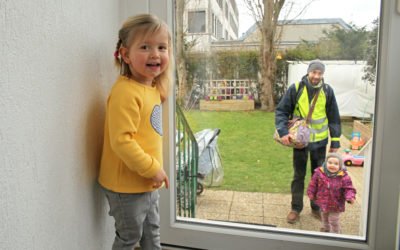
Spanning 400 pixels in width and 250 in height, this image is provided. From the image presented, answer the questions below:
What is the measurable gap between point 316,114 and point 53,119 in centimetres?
91

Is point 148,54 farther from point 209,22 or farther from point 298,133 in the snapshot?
point 298,133

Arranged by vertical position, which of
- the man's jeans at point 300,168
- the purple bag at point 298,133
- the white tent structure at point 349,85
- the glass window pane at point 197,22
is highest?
the glass window pane at point 197,22

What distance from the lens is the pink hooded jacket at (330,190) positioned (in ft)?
4.26

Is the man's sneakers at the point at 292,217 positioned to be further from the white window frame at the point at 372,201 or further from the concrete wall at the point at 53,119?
the concrete wall at the point at 53,119

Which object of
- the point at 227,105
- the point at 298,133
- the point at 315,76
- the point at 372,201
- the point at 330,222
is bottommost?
the point at 330,222

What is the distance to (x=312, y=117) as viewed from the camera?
1.30 m

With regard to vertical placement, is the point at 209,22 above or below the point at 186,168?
above

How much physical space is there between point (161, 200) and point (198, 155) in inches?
9.6

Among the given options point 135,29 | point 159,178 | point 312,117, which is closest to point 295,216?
point 312,117

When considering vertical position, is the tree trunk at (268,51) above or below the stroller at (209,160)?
above

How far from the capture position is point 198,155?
146cm

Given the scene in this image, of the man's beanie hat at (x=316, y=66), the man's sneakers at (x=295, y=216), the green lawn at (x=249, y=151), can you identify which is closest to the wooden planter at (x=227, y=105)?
the green lawn at (x=249, y=151)

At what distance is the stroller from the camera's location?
141 cm

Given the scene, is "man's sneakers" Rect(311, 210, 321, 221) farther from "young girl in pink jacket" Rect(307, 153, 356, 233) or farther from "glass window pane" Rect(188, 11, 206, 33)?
"glass window pane" Rect(188, 11, 206, 33)
